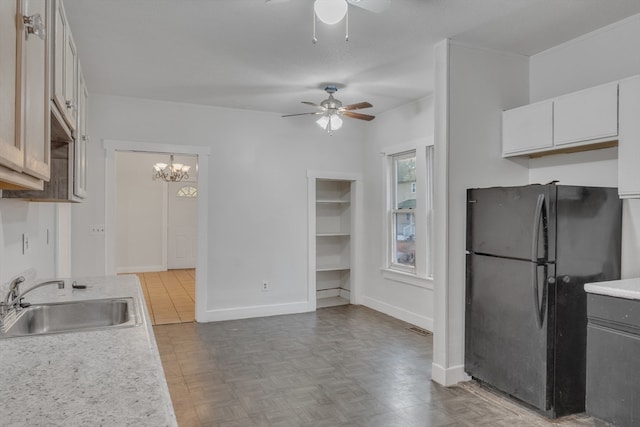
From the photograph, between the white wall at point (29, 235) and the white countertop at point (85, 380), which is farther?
the white wall at point (29, 235)

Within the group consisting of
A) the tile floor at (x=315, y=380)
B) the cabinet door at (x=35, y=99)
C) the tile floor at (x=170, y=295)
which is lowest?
the tile floor at (x=315, y=380)

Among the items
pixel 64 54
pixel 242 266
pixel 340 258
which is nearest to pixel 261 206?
pixel 242 266

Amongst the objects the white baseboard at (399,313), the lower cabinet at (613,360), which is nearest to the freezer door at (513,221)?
the lower cabinet at (613,360)

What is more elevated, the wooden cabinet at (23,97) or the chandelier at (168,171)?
the chandelier at (168,171)

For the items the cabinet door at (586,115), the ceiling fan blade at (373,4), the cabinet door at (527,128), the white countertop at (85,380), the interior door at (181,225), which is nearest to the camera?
the white countertop at (85,380)

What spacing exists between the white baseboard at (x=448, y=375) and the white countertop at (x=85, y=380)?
232 cm

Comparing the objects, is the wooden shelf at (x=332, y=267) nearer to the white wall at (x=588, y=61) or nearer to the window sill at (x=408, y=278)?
the window sill at (x=408, y=278)

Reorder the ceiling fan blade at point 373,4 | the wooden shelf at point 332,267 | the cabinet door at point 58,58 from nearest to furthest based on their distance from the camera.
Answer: the cabinet door at point 58,58 < the ceiling fan blade at point 373,4 < the wooden shelf at point 332,267

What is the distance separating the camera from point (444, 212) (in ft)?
10.6

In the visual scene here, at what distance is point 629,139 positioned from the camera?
2549 millimetres

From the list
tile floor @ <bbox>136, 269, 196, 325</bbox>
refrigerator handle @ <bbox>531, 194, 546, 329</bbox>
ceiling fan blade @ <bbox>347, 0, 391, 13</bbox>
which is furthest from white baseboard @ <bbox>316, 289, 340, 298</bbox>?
ceiling fan blade @ <bbox>347, 0, 391, 13</bbox>

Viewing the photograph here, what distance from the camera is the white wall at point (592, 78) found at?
9.19 ft

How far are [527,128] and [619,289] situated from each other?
1361mm

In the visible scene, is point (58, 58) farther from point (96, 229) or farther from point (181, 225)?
point (181, 225)
